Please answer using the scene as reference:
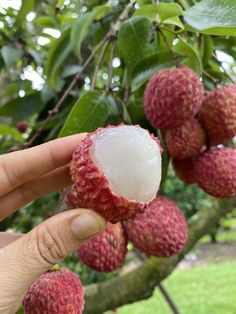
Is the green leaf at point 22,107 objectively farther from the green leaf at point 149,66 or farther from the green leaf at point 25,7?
the green leaf at point 149,66

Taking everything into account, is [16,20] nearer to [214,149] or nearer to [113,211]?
[214,149]

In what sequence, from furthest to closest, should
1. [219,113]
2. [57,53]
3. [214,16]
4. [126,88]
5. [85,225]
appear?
[57,53], [126,88], [219,113], [214,16], [85,225]

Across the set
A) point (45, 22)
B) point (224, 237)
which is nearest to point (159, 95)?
point (45, 22)

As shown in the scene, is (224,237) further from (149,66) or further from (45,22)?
(149,66)

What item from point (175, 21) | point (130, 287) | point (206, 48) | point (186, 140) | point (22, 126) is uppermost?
point (175, 21)

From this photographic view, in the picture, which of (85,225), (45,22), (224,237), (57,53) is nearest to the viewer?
(85,225)

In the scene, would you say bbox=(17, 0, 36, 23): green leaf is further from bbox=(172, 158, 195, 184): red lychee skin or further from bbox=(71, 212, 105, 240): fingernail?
bbox=(71, 212, 105, 240): fingernail
